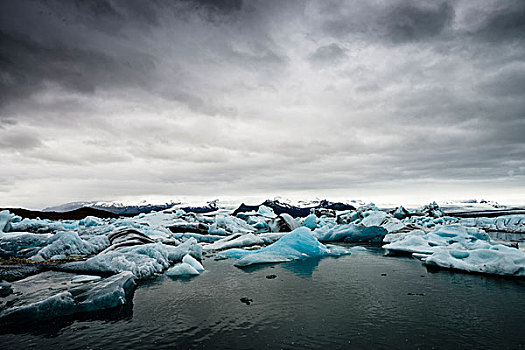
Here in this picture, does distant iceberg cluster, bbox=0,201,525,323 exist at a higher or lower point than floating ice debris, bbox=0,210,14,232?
lower

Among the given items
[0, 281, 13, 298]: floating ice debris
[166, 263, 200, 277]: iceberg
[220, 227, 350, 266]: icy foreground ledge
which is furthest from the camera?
[220, 227, 350, 266]: icy foreground ledge

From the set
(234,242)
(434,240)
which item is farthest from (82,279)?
(434,240)

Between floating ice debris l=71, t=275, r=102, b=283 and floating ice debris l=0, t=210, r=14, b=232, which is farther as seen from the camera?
floating ice debris l=0, t=210, r=14, b=232

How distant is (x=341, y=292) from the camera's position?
7938 mm

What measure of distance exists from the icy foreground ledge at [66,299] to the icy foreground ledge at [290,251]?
20.5 ft

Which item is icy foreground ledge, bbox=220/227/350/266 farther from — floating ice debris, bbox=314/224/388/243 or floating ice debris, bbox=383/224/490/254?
floating ice debris, bbox=314/224/388/243

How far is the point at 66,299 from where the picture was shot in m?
6.16

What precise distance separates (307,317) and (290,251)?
7968mm

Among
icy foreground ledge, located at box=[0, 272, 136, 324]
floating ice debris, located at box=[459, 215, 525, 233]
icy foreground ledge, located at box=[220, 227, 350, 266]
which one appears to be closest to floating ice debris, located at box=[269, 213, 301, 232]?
icy foreground ledge, located at box=[220, 227, 350, 266]

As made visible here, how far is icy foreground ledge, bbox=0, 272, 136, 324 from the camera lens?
5.79 m

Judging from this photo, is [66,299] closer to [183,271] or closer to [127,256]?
[183,271]

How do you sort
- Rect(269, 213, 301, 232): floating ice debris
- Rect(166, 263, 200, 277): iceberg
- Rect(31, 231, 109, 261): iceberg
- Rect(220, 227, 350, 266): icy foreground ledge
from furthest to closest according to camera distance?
Rect(269, 213, 301, 232): floating ice debris → Rect(220, 227, 350, 266): icy foreground ledge → Rect(31, 231, 109, 261): iceberg → Rect(166, 263, 200, 277): iceberg

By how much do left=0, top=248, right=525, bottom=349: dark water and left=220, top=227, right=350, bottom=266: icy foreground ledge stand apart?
3.61 metres

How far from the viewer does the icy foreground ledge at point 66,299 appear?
19.0 feet
